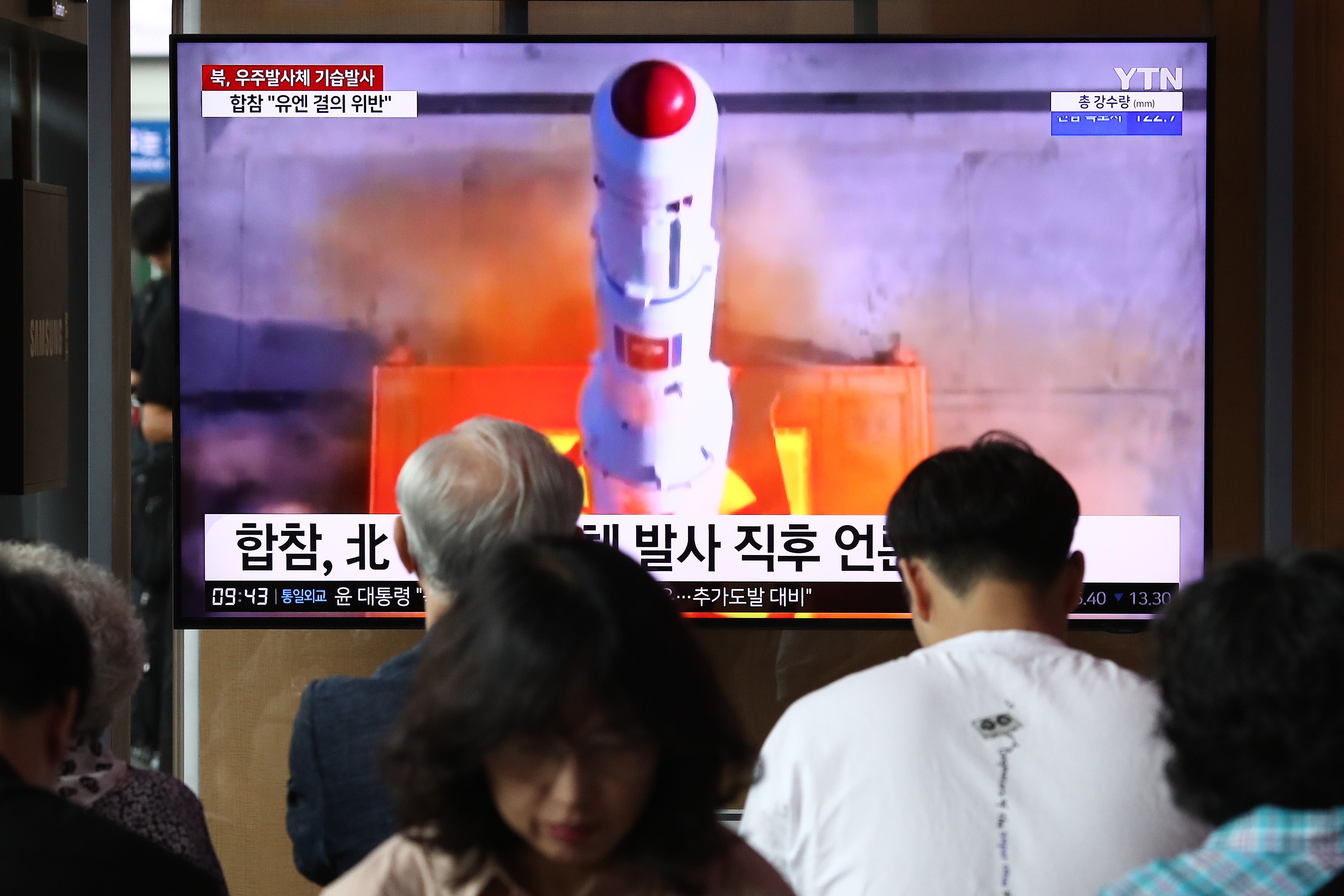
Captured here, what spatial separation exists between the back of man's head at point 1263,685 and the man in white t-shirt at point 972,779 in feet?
1.20

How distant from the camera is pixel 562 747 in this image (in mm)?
1114

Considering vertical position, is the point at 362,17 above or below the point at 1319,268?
above

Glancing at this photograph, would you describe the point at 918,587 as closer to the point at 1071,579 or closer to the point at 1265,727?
the point at 1071,579

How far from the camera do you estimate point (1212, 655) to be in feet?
4.07

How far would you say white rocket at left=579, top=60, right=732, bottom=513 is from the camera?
10.6 ft

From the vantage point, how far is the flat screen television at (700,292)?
321cm

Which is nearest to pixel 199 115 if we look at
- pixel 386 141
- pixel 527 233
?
pixel 386 141

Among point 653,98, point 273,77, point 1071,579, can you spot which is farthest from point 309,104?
point 1071,579

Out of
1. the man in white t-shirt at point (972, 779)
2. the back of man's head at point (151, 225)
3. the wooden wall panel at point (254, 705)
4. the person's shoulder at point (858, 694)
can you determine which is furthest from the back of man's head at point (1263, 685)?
the back of man's head at point (151, 225)

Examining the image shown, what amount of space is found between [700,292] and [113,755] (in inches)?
68.1

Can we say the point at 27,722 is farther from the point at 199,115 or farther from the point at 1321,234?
the point at 1321,234

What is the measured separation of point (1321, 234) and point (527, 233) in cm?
178

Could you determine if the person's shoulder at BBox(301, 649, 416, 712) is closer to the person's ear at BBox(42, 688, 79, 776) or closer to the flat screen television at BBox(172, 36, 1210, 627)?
the person's ear at BBox(42, 688, 79, 776)

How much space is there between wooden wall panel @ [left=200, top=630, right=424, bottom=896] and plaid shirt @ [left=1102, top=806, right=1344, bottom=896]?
255 cm
